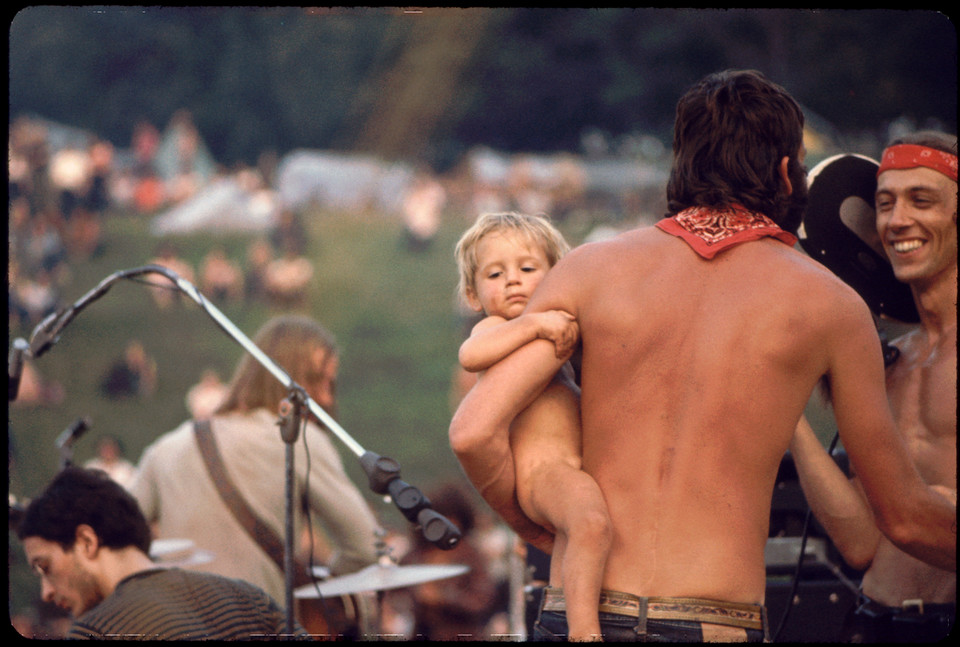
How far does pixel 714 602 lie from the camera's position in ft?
6.46

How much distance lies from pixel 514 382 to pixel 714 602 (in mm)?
610

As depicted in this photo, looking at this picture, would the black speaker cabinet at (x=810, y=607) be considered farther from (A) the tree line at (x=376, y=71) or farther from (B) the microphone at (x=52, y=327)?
(A) the tree line at (x=376, y=71)

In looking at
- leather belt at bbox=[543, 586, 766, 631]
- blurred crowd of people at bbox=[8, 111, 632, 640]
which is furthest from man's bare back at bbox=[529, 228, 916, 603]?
blurred crowd of people at bbox=[8, 111, 632, 640]

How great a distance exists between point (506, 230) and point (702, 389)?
0.87m

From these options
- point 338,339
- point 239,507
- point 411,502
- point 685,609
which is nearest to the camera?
point 685,609

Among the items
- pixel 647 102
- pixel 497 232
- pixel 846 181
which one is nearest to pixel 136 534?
pixel 497 232

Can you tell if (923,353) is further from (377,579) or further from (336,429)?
(377,579)

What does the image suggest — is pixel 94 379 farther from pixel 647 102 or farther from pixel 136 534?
pixel 136 534

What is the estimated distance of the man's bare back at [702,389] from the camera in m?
1.99

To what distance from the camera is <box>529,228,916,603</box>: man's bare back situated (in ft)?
6.54

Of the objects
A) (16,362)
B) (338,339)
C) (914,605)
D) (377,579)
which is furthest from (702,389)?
(338,339)

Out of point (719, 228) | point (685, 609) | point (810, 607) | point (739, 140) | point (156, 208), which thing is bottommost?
point (810, 607)

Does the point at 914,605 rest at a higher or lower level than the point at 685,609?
lower

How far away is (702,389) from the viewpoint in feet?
6.56
